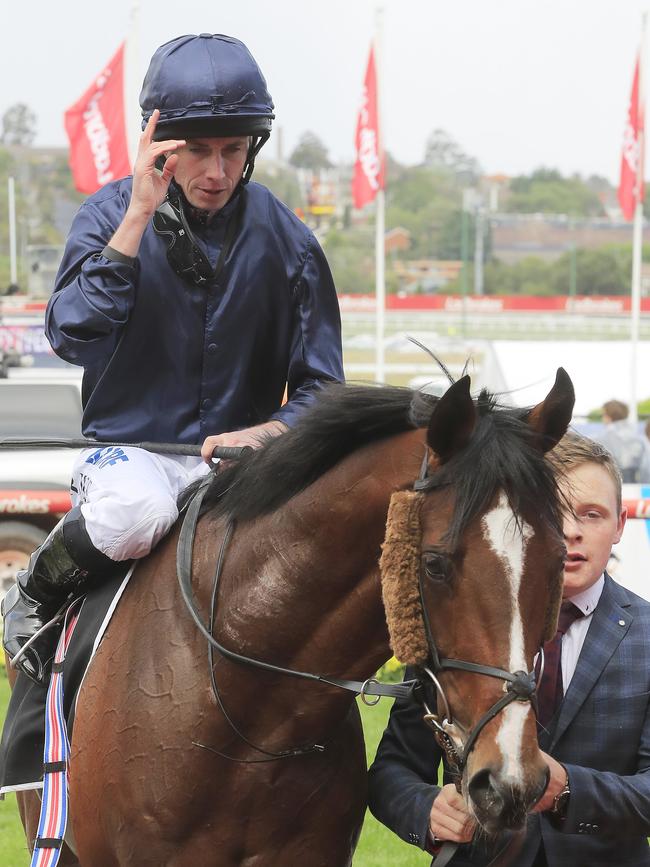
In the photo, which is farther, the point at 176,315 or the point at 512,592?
the point at 176,315

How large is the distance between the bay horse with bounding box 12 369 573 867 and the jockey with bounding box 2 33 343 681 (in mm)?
210

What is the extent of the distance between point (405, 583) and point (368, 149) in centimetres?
1774

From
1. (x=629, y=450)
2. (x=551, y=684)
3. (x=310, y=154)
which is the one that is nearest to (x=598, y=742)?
(x=551, y=684)

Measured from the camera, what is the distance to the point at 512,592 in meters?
2.25

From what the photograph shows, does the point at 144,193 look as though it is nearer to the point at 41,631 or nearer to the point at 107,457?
the point at 107,457

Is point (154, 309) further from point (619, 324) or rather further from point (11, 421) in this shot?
point (619, 324)

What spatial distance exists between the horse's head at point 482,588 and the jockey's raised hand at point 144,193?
101 centimetres

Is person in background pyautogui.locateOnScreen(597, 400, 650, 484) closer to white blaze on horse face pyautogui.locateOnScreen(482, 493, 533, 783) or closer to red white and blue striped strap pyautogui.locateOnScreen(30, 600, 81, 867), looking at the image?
red white and blue striped strap pyautogui.locateOnScreen(30, 600, 81, 867)

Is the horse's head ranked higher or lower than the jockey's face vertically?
lower

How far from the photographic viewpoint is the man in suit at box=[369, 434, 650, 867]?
2645 mm

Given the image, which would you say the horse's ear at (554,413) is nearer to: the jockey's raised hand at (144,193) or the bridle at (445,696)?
the bridle at (445,696)

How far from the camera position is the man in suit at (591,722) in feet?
8.68

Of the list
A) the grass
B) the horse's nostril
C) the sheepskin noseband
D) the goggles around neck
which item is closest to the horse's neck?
the sheepskin noseband

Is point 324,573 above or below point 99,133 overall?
below
